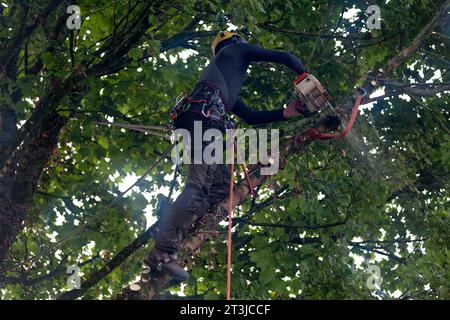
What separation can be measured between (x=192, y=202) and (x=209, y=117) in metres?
0.85

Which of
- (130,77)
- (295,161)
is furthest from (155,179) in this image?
(295,161)

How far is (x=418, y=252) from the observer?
10.4m

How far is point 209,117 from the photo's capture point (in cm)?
680

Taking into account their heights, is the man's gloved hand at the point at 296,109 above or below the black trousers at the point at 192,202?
above

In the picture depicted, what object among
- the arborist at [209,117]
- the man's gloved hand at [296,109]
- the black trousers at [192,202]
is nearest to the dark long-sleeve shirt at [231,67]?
the arborist at [209,117]

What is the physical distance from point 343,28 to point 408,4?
2.94 ft

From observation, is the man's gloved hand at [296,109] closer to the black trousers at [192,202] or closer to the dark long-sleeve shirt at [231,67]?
the dark long-sleeve shirt at [231,67]

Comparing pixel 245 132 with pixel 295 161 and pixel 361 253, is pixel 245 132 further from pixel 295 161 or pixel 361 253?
pixel 361 253

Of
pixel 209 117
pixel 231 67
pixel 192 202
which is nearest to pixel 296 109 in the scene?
pixel 231 67

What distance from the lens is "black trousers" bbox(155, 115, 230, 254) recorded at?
647 centimetres

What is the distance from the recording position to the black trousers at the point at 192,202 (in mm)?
6473

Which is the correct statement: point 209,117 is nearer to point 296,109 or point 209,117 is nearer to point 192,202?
point 192,202

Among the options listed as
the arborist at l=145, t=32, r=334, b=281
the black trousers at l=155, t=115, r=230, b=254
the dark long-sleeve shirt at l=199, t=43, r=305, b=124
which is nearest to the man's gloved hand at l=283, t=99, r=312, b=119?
the arborist at l=145, t=32, r=334, b=281

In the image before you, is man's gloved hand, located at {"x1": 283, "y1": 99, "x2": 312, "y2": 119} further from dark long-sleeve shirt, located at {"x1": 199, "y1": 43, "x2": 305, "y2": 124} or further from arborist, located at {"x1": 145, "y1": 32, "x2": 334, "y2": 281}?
dark long-sleeve shirt, located at {"x1": 199, "y1": 43, "x2": 305, "y2": 124}
